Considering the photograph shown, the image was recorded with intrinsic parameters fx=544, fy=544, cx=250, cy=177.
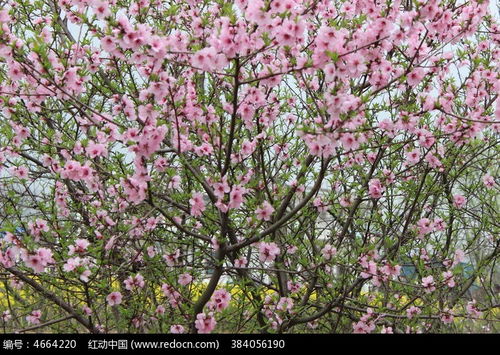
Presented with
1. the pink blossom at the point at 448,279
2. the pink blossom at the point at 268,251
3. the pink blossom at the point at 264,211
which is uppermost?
the pink blossom at the point at 264,211

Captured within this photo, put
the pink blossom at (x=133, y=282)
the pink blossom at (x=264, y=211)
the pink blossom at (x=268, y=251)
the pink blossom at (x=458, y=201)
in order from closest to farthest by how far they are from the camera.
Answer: the pink blossom at (x=264, y=211)
the pink blossom at (x=268, y=251)
the pink blossom at (x=133, y=282)
the pink blossom at (x=458, y=201)

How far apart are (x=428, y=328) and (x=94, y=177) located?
3801 millimetres

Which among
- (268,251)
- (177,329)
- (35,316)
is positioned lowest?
(177,329)

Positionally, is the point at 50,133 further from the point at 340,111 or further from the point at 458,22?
the point at 458,22

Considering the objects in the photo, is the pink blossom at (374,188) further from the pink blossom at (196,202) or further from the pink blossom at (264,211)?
the pink blossom at (196,202)

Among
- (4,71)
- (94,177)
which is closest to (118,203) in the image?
(94,177)

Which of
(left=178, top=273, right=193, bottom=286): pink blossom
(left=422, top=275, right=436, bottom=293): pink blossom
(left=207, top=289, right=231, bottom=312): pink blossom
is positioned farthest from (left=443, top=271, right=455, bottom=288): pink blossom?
(left=178, top=273, right=193, bottom=286): pink blossom

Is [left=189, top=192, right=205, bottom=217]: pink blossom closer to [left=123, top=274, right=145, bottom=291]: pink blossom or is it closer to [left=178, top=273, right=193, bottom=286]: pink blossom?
[left=178, top=273, right=193, bottom=286]: pink blossom

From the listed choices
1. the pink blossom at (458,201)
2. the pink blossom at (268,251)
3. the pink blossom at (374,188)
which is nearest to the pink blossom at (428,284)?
the pink blossom at (374,188)
